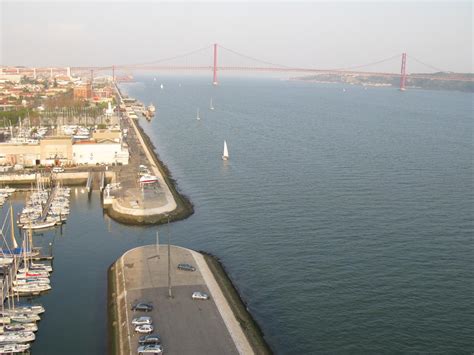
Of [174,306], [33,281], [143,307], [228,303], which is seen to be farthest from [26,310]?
[228,303]

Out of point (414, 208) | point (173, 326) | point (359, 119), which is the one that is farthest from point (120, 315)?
point (359, 119)

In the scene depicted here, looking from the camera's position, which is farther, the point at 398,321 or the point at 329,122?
the point at 329,122

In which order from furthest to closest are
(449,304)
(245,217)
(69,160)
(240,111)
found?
(240,111) → (69,160) → (245,217) → (449,304)

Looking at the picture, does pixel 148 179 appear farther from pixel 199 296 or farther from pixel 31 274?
pixel 199 296

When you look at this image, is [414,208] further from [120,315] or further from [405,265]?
[120,315]

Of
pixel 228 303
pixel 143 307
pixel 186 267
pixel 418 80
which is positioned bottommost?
pixel 228 303

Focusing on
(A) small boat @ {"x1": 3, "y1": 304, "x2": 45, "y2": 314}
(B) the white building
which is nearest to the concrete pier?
(A) small boat @ {"x1": 3, "y1": 304, "x2": 45, "y2": 314}

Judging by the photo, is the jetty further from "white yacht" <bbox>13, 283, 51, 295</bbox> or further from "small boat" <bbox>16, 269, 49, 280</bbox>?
"white yacht" <bbox>13, 283, 51, 295</bbox>
